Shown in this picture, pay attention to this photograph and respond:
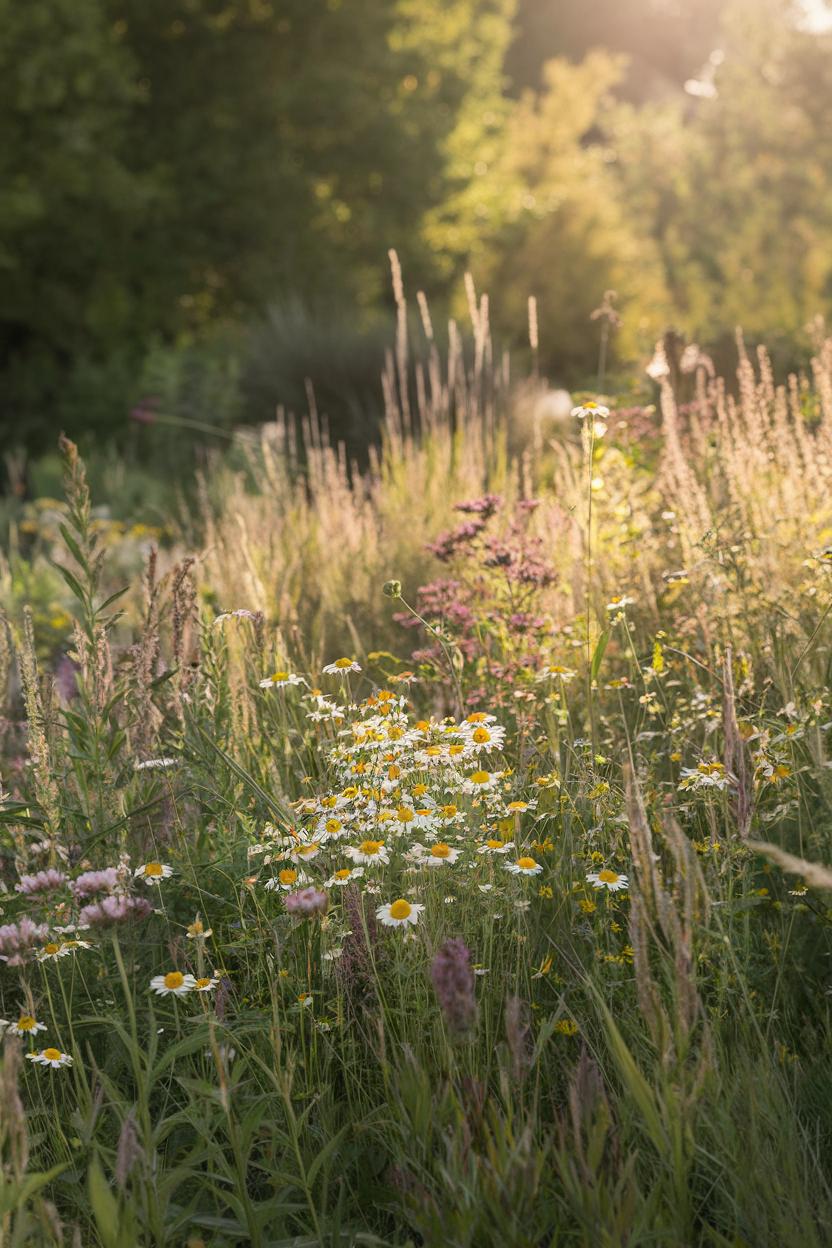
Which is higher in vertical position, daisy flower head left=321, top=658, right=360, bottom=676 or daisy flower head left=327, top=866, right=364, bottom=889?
daisy flower head left=321, top=658, right=360, bottom=676

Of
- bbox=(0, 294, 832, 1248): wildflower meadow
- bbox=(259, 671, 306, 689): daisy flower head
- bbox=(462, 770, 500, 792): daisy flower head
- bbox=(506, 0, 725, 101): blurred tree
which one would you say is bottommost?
bbox=(0, 294, 832, 1248): wildflower meadow

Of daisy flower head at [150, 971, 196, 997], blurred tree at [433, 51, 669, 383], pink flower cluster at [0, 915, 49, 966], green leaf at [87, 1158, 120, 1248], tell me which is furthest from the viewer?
blurred tree at [433, 51, 669, 383]

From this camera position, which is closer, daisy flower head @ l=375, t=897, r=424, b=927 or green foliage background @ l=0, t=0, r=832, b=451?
daisy flower head @ l=375, t=897, r=424, b=927

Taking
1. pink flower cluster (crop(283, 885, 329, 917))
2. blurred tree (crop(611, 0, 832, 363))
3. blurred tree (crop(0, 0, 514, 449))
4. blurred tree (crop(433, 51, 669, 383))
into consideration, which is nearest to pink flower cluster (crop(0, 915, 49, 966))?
pink flower cluster (crop(283, 885, 329, 917))

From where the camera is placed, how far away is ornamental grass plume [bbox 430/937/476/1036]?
166 centimetres

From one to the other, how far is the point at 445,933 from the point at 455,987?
0.76 m

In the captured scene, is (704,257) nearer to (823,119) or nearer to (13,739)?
(823,119)

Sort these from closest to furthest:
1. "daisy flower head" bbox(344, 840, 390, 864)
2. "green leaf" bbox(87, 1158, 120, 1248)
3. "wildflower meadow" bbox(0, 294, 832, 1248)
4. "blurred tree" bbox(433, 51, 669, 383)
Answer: "green leaf" bbox(87, 1158, 120, 1248)
"wildflower meadow" bbox(0, 294, 832, 1248)
"daisy flower head" bbox(344, 840, 390, 864)
"blurred tree" bbox(433, 51, 669, 383)

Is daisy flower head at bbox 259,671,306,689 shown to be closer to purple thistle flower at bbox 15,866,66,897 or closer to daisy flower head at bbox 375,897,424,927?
purple thistle flower at bbox 15,866,66,897

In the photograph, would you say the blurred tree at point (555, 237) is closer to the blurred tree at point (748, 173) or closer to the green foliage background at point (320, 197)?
the green foliage background at point (320, 197)

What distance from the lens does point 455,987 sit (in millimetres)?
1677

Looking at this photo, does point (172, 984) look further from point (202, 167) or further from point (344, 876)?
point (202, 167)

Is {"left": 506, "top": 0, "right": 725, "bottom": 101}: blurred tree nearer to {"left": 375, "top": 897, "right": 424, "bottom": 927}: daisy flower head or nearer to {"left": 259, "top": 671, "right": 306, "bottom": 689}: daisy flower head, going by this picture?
{"left": 259, "top": 671, "right": 306, "bottom": 689}: daisy flower head

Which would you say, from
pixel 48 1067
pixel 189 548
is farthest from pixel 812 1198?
pixel 189 548
